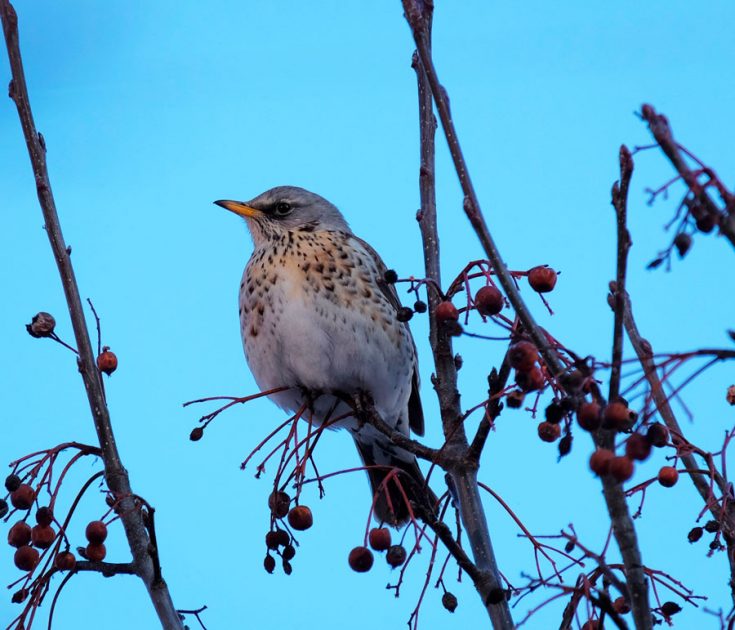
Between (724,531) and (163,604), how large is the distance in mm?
1249

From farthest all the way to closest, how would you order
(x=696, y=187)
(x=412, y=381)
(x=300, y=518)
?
(x=412, y=381) → (x=300, y=518) → (x=696, y=187)

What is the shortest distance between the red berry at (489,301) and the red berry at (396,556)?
63 centimetres

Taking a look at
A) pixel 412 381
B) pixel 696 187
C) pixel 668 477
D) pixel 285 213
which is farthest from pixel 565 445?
pixel 285 213

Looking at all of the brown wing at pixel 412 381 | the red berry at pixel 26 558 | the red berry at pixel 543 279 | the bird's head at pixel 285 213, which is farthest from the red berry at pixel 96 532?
the bird's head at pixel 285 213

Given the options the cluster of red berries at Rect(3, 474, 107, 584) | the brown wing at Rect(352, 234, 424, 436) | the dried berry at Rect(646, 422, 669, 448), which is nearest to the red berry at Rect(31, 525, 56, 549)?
the cluster of red berries at Rect(3, 474, 107, 584)

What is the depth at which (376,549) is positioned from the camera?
2.41 metres

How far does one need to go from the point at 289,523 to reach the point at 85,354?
2.15 feet

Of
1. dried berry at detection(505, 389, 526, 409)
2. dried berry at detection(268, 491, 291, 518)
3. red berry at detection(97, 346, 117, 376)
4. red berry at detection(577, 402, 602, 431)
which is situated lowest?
red berry at detection(577, 402, 602, 431)

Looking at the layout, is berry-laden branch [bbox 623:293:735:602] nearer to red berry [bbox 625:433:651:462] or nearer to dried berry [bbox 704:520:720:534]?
dried berry [bbox 704:520:720:534]

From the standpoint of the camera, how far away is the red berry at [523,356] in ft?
5.65

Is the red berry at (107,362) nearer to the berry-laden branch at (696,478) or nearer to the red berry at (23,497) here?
the red berry at (23,497)

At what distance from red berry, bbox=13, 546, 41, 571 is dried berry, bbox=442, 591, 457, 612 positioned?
960 mm

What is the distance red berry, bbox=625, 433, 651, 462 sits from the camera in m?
1.53

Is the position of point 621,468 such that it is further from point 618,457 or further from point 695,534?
point 695,534
